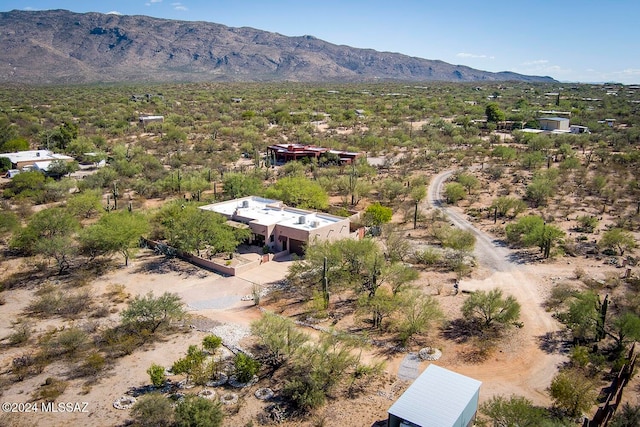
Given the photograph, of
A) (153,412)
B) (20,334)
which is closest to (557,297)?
(153,412)

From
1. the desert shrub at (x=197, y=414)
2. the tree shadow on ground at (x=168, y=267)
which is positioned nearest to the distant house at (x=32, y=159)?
the tree shadow on ground at (x=168, y=267)

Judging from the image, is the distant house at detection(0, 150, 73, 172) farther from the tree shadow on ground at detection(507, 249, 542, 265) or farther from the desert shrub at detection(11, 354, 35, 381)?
the tree shadow on ground at detection(507, 249, 542, 265)

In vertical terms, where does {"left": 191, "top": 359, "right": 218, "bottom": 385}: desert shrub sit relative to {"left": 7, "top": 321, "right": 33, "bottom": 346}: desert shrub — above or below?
above

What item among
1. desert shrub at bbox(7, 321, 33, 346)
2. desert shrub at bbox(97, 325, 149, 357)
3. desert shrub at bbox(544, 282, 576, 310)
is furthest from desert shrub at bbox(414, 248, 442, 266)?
desert shrub at bbox(7, 321, 33, 346)

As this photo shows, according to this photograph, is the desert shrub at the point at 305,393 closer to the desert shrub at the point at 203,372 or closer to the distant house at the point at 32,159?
the desert shrub at the point at 203,372

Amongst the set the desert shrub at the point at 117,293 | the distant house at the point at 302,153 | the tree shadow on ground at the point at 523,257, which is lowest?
the desert shrub at the point at 117,293
